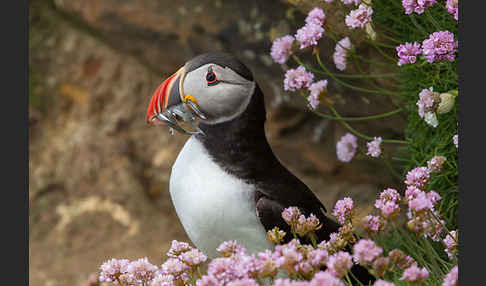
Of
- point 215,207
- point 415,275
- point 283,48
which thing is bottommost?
point 415,275

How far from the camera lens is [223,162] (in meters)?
1.86

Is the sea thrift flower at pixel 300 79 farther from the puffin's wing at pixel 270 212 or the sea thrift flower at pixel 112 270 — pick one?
the sea thrift flower at pixel 112 270

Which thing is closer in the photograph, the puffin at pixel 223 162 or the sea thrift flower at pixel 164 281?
the sea thrift flower at pixel 164 281

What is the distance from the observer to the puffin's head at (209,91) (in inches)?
72.0

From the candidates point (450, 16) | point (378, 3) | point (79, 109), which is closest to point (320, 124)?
point (378, 3)

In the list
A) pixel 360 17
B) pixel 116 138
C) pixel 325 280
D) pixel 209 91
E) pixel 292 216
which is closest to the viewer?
pixel 325 280

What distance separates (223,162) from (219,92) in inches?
8.5

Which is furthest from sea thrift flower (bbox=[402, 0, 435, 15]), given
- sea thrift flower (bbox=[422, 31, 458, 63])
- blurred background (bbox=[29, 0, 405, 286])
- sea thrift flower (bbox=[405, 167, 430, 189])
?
blurred background (bbox=[29, 0, 405, 286])

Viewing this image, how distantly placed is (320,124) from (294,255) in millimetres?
2408

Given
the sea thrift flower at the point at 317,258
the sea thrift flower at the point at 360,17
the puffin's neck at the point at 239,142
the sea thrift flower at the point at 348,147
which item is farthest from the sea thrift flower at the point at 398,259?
the sea thrift flower at the point at 348,147

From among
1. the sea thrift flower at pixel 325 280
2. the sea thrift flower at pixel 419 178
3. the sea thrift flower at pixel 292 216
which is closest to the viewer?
the sea thrift flower at pixel 325 280

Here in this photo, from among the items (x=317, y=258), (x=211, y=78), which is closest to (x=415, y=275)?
(x=317, y=258)

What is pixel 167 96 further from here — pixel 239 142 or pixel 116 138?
pixel 116 138

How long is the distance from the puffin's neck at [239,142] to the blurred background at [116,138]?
4.43 feet
